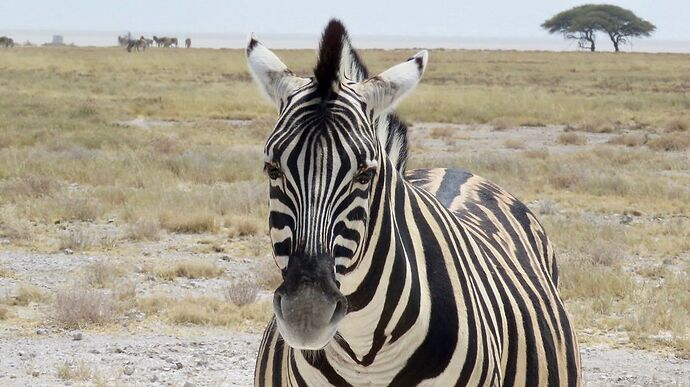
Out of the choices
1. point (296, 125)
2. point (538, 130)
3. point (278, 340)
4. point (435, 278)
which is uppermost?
point (296, 125)

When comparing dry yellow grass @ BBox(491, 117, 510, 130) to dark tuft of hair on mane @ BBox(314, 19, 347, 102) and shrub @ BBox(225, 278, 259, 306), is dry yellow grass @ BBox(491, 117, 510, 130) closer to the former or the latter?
shrub @ BBox(225, 278, 259, 306)

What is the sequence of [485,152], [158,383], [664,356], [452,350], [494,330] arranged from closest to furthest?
1. [452,350]
2. [494,330]
3. [158,383]
4. [664,356]
5. [485,152]

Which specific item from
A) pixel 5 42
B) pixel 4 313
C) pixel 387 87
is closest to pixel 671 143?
pixel 4 313

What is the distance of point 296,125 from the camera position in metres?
2.28

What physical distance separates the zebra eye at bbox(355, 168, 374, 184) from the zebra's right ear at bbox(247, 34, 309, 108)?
310mm

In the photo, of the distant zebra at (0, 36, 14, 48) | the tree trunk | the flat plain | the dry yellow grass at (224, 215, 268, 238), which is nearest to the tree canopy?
the tree trunk

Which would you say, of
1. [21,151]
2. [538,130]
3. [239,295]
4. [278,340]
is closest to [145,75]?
[538,130]

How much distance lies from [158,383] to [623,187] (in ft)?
33.4

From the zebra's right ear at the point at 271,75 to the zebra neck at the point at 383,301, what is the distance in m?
0.34

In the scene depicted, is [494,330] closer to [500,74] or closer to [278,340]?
[278,340]

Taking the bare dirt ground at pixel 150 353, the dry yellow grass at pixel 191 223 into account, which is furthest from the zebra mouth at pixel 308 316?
the dry yellow grass at pixel 191 223

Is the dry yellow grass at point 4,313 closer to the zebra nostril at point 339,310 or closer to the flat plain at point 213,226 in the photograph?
the flat plain at point 213,226

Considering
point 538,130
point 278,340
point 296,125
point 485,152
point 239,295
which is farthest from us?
point 538,130

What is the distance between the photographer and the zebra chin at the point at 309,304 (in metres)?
2.08
